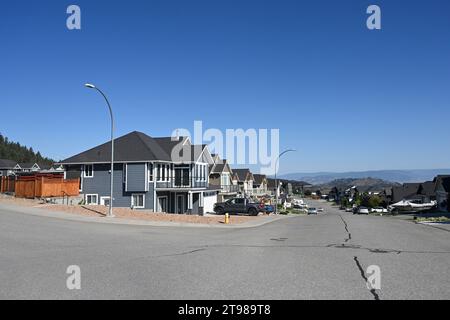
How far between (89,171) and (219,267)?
33587 mm

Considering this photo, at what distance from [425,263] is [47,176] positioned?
3054cm

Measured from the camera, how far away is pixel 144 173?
1565 inches

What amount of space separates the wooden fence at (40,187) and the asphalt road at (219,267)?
666 inches

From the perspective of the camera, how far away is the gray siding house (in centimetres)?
4000

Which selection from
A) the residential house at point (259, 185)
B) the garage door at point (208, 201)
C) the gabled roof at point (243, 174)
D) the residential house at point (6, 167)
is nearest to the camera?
the garage door at point (208, 201)

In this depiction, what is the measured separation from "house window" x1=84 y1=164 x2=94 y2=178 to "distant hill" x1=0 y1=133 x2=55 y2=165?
409 ft

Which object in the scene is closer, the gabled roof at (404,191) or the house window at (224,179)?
the house window at (224,179)

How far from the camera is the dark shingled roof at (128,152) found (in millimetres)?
40406

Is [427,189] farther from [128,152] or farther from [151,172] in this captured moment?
[128,152]

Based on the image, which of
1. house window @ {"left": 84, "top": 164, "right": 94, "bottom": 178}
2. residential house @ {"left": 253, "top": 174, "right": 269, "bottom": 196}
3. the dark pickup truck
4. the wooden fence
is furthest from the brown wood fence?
residential house @ {"left": 253, "top": 174, "right": 269, "bottom": 196}

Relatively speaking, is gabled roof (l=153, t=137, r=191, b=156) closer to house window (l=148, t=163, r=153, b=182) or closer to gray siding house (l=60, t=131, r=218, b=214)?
gray siding house (l=60, t=131, r=218, b=214)

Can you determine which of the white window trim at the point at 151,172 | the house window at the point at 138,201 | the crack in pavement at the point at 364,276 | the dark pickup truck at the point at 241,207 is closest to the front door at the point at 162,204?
the house window at the point at 138,201

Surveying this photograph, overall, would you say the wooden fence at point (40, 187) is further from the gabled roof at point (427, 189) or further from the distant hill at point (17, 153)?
the distant hill at point (17, 153)
